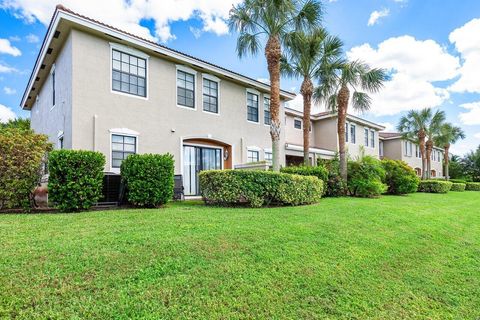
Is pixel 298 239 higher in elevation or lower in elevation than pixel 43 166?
lower

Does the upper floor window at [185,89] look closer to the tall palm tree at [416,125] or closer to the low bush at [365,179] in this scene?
the low bush at [365,179]

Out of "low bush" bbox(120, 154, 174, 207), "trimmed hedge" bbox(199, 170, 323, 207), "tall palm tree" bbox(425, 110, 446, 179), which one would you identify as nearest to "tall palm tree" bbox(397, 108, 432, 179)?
"tall palm tree" bbox(425, 110, 446, 179)

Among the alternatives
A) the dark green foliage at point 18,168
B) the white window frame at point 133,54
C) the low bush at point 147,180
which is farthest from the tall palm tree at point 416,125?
the dark green foliage at point 18,168

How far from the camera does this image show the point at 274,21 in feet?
39.8

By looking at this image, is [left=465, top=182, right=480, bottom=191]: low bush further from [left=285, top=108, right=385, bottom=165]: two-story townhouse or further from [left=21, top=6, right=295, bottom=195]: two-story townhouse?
[left=21, top=6, right=295, bottom=195]: two-story townhouse

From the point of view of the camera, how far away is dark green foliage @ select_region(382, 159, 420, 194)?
742 inches

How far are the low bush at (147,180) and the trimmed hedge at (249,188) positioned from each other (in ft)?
4.66

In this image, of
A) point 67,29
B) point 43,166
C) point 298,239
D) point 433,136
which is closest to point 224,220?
point 298,239

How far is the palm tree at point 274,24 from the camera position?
11.9 meters

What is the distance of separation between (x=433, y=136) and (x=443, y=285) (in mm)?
33666

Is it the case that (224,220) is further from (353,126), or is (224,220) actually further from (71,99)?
(353,126)

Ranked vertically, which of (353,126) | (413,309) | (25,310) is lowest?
(413,309)

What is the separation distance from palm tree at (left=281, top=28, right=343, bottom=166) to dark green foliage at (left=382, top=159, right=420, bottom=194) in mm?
6771

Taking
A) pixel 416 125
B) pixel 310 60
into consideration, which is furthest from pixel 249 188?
pixel 416 125
